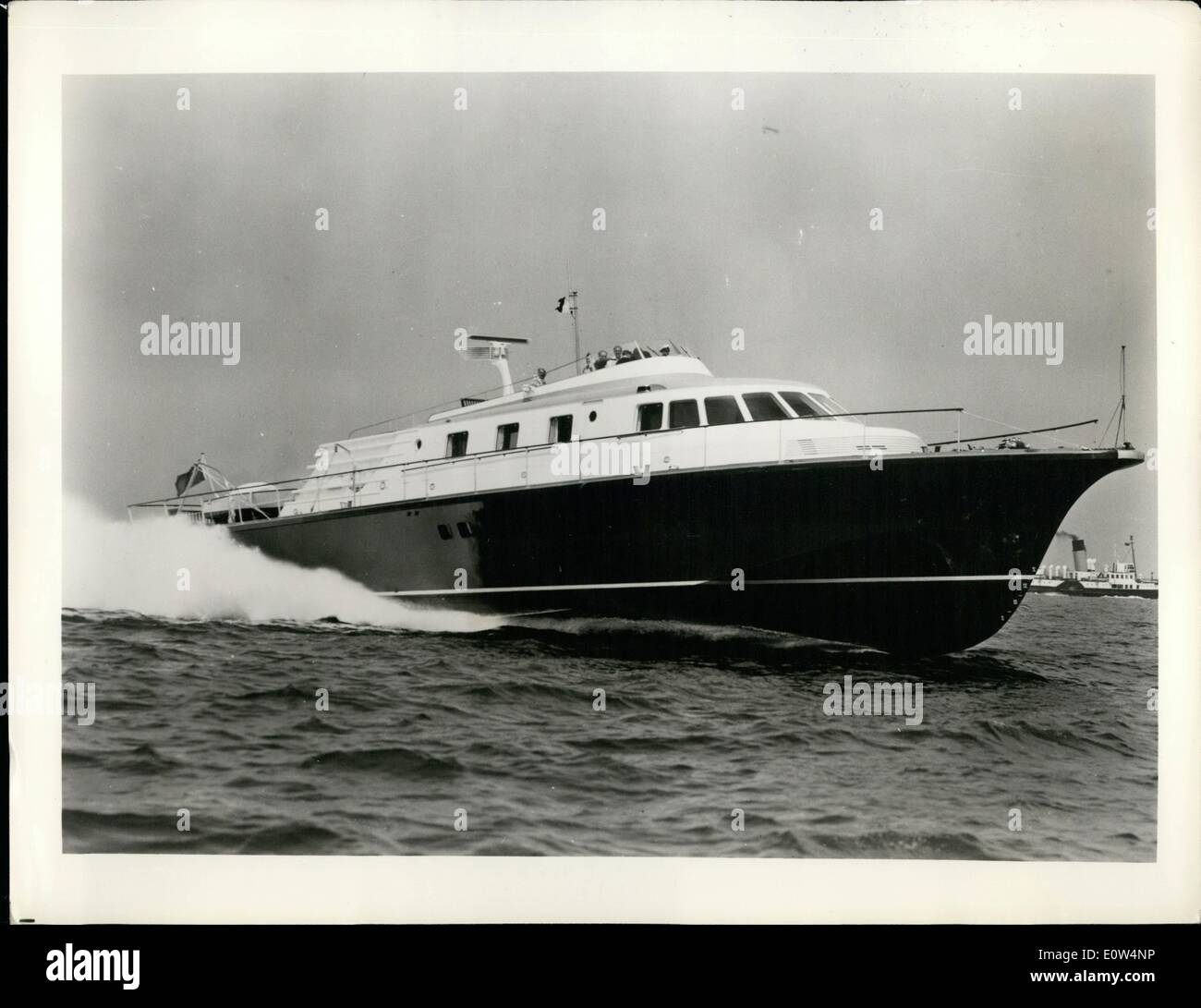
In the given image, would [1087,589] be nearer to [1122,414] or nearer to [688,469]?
[1122,414]

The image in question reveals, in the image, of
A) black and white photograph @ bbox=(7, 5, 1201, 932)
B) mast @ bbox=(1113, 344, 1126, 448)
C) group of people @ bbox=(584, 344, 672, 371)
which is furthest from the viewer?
group of people @ bbox=(584, 344, 672, 371)

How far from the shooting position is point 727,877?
5.26 meters

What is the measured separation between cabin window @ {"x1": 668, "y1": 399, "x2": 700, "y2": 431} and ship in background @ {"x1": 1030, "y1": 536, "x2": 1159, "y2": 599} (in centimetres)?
279

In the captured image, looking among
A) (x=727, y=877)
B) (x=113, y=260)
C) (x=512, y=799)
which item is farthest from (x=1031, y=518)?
(x=113, y=260)

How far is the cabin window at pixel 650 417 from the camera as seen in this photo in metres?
7.53

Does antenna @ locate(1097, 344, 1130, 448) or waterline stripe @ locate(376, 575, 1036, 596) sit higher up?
antenna @ locate(1097, 344, 1130, 448)

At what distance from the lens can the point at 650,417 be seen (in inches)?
299

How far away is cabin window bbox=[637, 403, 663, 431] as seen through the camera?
7.53 metres

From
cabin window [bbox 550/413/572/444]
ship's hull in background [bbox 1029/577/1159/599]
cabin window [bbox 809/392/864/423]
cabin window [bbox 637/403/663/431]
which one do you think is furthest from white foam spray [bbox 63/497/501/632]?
ship's hull in background [bbox 1029/577/1159/599]

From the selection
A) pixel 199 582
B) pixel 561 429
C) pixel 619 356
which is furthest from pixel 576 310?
pixel 199 582

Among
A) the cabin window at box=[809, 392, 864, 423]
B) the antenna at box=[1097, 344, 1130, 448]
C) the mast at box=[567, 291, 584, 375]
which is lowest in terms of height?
the antenna at box=[1097, 344, 1130, 448]

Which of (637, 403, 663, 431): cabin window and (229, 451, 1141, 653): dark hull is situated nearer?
(229, 451, 1141, 653): dark hull

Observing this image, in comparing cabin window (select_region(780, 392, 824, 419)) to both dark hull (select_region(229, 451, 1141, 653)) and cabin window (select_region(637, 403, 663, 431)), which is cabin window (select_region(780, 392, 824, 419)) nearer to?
dark hull (select_region(229, 451, 1141, 653))
